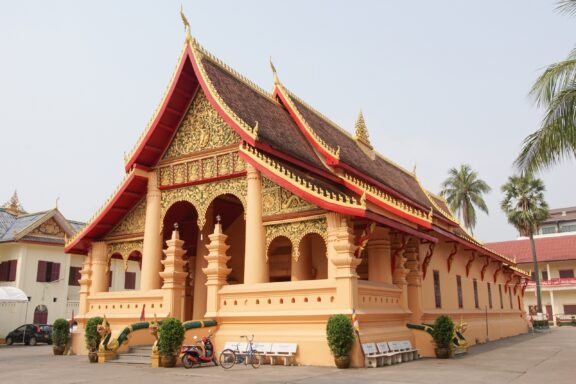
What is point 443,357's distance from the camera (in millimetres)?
13953

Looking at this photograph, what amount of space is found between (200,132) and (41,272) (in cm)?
1968

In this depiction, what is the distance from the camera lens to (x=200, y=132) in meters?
15.6

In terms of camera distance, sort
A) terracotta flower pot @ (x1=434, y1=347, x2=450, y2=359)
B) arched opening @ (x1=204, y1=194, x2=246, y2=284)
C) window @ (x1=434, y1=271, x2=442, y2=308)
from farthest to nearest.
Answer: window @ (x1=434, y1=271, x2=442, y2=308)
arched opening @ (x1=204, y1=194, x2=246, y2=284)
terracotta flower pot @ (x1=434, y1=347, x2=450, y2=359)

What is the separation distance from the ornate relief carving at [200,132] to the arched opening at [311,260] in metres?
3.53

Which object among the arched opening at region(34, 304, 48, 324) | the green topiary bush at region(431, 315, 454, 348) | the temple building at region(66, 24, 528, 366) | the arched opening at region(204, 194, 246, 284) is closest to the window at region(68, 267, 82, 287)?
the arched opening at region(34, 304, 48, 324)

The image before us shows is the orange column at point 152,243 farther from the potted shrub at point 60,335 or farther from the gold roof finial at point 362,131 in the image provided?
the gold roof finial at point 362,131

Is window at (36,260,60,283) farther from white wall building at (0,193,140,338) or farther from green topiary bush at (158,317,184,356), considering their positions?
green topiary bush at (158,317,184,356)

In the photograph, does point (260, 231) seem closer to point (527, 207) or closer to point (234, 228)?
point (234, 228)

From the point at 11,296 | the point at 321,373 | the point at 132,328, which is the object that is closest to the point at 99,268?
the point at 132,328

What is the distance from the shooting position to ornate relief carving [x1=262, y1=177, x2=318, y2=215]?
13133 millimetres

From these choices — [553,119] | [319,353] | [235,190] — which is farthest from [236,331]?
[553,119]

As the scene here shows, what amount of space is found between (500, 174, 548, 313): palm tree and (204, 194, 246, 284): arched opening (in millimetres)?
33304

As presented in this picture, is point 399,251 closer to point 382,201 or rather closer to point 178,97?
point 382,201

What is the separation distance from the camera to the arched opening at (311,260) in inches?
566
